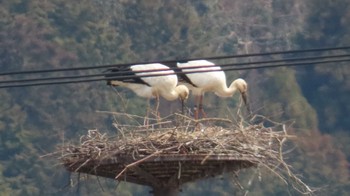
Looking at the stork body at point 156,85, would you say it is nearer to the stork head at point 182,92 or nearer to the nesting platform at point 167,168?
the stork head at point 182,92

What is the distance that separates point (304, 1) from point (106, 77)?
87.0ft

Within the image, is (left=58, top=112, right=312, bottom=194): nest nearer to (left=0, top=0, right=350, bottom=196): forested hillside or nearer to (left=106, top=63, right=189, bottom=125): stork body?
(left=106, top=63, right=189, bottom=125): stork body

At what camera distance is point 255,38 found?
3922 cm

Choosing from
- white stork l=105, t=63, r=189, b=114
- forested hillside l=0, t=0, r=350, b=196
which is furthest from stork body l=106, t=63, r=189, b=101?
forested hillside l=0, t=0, r=350, b=196

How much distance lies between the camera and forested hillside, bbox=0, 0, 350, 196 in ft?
101

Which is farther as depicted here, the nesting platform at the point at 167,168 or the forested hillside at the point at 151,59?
the forested hillside at the point at 151,59

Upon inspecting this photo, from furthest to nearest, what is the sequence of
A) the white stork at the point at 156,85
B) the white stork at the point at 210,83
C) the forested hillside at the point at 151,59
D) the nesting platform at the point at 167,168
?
the forested hillside at the point at 151,59 → the white stork at the point at 210,83 → the white stork at the point at 156,85 → the nesting platform at the point at 167,168

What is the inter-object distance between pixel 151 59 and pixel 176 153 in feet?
70.3

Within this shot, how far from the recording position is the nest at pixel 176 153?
14.3m

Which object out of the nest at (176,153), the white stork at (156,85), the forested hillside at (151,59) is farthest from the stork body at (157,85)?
the forested hillside at (151,59)

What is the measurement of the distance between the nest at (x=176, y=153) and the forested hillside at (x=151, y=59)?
13656mm

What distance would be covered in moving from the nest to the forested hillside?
1366 cm

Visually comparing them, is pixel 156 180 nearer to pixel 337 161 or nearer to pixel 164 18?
pixel 337 161

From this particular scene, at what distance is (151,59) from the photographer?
35.6 m
